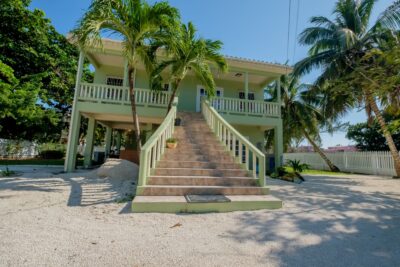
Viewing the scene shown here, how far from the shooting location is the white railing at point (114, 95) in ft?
31.8

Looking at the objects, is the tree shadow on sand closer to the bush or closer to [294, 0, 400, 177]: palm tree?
[294, 0, 400, 177]: palm tree

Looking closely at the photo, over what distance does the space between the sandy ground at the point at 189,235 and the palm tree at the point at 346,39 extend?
31.9 feet

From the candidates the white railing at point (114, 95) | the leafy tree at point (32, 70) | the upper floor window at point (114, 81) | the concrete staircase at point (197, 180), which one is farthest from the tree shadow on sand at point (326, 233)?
the leafy tree at point (32, 70)

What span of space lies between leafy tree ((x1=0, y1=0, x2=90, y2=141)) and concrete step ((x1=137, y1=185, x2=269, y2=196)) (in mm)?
14445

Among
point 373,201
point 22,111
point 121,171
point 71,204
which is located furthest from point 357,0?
point 22,111

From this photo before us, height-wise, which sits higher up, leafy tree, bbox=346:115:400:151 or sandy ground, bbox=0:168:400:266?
leafy tree, bbox=346:115:400:151

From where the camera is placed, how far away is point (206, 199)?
14.1 ft

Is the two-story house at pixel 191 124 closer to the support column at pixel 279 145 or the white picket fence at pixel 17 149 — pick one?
the support column at pixel 279 145

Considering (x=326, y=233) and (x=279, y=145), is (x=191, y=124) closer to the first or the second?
(x=279, y=145)

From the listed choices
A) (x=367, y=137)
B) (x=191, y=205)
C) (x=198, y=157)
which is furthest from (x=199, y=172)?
(x=367, y=137)

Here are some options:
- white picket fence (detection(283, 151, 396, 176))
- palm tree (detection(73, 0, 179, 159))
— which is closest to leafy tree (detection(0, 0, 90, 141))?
palm tree (detection(73, 0, 179, 159))

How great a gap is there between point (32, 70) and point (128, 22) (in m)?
18.6

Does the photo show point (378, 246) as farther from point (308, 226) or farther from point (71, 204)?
point (71, 204)

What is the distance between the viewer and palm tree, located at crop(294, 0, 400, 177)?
1127cm
